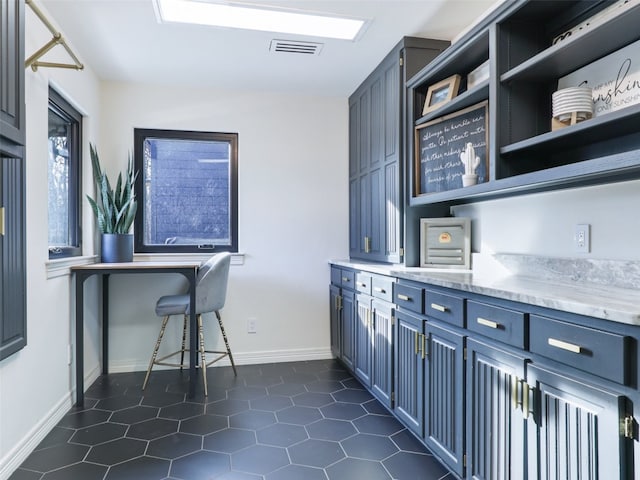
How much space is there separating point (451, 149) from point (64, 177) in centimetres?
252

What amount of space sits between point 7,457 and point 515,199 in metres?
2.65

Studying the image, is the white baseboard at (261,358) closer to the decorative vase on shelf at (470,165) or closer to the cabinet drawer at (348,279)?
the cabinet drawer at (348,279)

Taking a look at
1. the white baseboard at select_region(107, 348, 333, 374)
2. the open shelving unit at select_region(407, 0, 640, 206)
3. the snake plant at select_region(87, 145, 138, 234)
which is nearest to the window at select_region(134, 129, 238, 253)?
the snake plant at select_region(87, 145, 138, 234)

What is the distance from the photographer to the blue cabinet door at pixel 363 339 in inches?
108

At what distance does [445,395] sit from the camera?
5.97 ft

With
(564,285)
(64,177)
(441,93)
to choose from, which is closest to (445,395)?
(564,285)

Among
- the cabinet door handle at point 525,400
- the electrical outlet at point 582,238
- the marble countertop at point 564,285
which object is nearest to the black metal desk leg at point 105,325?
the marble countertop at point 564,285

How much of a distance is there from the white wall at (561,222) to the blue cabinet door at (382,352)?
2.15ft

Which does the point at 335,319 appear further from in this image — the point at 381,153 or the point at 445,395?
the point at 445,395

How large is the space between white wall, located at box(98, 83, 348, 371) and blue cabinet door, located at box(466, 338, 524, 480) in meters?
2.15

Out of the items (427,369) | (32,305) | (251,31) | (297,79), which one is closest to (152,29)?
(251,31)

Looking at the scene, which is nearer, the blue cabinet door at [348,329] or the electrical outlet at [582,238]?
the electrical outlet at [582,238]

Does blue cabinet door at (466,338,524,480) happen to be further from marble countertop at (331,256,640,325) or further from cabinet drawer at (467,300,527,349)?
marble countertop at (331,256,640,325)

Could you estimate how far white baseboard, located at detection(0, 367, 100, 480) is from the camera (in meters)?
1.86
